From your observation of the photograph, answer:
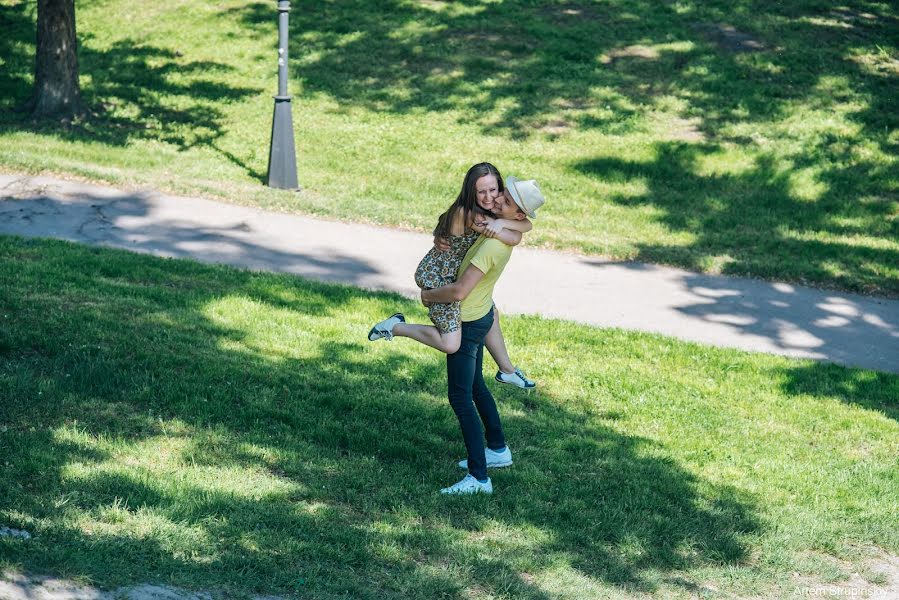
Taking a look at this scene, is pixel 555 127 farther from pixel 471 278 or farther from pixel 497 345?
pixel 471 278

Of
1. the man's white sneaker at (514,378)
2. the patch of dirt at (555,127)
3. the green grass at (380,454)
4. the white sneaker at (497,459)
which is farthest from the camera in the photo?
the patch of dirt at (555,127)

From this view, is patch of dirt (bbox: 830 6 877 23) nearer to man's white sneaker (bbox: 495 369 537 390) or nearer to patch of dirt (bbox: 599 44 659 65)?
patch of dirt (bbox: 599 44 659 65)

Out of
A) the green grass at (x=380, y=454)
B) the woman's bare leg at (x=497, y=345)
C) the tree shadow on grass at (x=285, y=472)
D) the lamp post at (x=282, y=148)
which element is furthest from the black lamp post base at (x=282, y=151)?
the woman's bare leg at (x=497, y=345)

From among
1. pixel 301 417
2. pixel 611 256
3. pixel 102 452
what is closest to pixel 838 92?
pixel 611 256

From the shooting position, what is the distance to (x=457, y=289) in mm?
5207

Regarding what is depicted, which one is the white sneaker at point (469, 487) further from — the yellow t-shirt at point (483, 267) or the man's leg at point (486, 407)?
the yellow t-shirt at point (483, 267)

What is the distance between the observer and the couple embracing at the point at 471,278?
5176mm

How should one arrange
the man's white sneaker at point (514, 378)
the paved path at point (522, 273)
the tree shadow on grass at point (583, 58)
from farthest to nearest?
the tree shadow on grass at point (583, 58) → the paved path at point (522, 273) → the man's white sneaker at point (514, 378)

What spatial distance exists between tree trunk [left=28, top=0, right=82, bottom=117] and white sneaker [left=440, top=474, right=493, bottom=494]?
1130 centimetres

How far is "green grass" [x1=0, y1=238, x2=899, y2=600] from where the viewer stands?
188 inches

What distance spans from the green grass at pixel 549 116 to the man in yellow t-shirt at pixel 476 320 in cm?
596

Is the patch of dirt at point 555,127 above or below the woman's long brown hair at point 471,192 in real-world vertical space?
below

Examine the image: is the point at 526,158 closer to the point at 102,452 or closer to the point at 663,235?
the point at 663,235

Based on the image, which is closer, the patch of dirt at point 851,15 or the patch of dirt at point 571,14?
the patch of dirt at point 851,15
